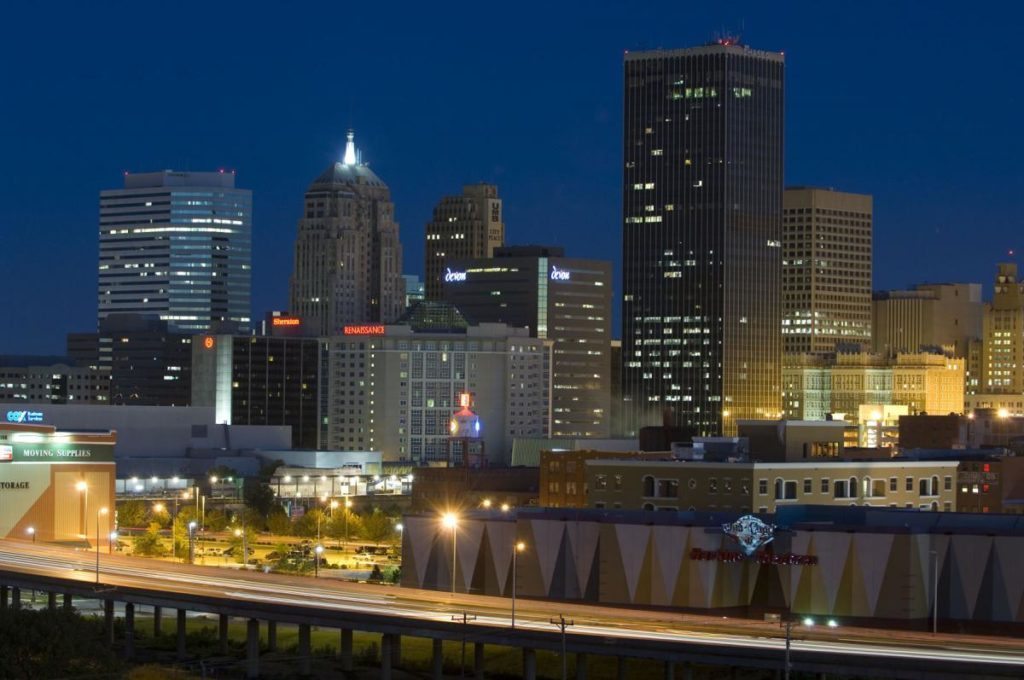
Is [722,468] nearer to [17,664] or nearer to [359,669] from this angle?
[359,669]

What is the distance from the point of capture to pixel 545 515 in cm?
13125

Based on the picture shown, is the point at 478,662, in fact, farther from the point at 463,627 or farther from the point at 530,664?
the point at 463,627

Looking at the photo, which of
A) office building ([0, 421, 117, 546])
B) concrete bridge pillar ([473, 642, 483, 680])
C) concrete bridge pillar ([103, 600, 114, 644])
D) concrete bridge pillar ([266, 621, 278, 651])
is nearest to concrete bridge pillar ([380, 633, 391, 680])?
concrete bridge pillar ([473, 642, 483, 680])

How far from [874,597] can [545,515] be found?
21.2 metres

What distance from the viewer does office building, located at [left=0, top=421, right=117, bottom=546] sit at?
598 feet

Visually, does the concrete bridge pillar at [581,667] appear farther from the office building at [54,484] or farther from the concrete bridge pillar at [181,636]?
the office building at [54,484]

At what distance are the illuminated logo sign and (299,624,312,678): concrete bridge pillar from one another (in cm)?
2457

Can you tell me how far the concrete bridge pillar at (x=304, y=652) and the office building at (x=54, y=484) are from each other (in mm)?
66860

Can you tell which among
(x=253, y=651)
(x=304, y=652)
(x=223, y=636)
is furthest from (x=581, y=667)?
(x=223, y=636)

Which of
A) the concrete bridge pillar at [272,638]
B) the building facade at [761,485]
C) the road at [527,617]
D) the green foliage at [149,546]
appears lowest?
the concrete bridge pillar at [272,638]

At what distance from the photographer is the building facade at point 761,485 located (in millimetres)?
153500

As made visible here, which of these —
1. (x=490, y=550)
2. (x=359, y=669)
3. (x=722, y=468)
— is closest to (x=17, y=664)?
(x=359, y=669)

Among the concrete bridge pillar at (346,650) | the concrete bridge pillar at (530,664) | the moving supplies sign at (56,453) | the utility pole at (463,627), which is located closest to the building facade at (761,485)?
the utility pole at (463,627)

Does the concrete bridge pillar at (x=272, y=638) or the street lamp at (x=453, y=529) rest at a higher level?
the street lamp at (x=453, y=529)
